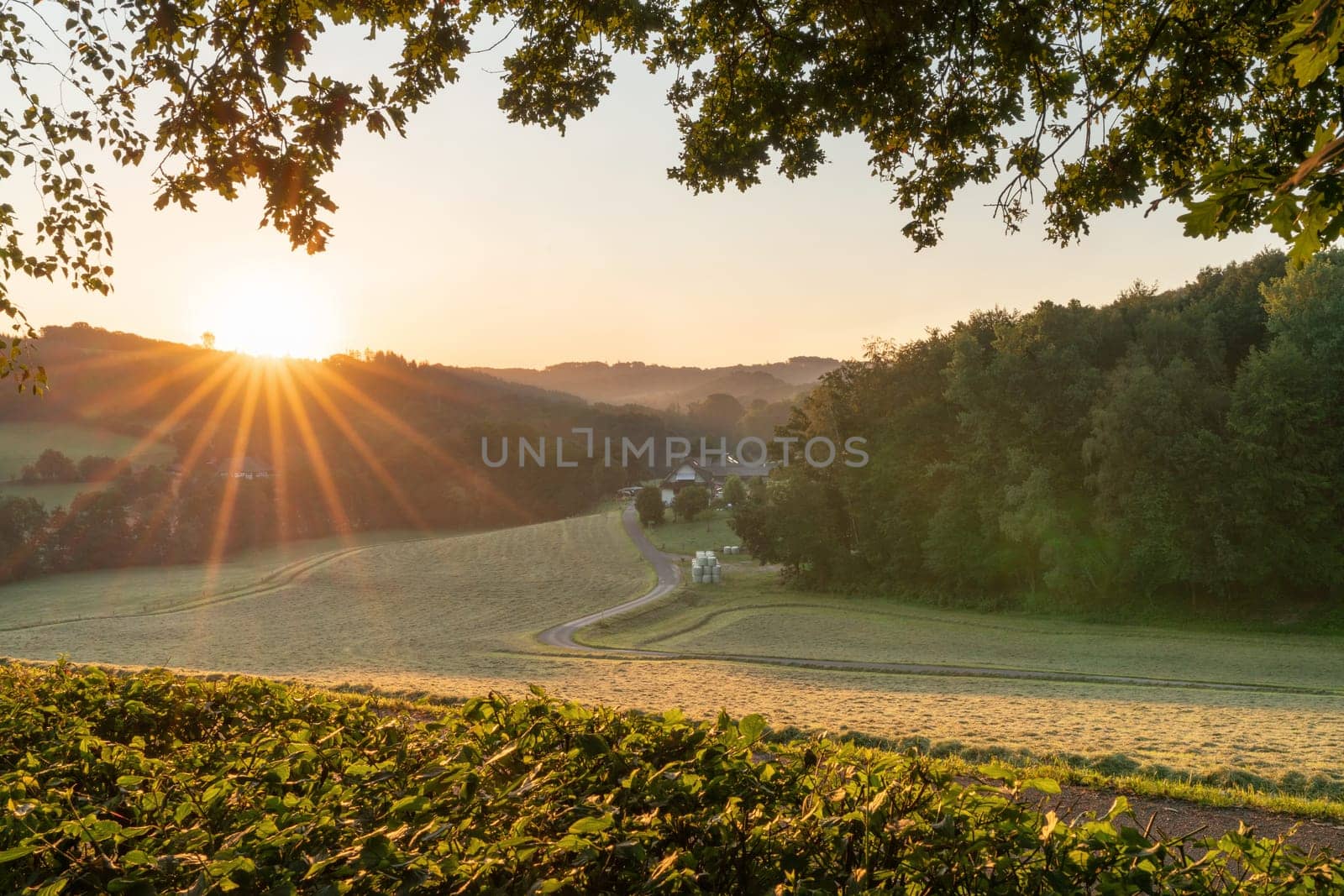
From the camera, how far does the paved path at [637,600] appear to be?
99.7ft

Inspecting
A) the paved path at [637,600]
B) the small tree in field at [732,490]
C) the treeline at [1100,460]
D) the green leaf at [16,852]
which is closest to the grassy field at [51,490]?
the paved path at [637,600]

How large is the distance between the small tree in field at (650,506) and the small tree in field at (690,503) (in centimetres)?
244

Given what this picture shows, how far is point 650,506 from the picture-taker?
2891 inches

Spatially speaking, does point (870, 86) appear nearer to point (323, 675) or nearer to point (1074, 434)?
point (323, 675)

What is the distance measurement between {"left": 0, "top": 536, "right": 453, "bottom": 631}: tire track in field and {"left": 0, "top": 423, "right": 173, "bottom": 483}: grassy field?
40.4 metres

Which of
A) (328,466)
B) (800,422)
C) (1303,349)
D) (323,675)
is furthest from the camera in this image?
(328,466)

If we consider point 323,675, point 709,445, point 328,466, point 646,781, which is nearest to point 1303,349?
point 323,675

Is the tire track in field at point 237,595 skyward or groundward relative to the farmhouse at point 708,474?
groundward

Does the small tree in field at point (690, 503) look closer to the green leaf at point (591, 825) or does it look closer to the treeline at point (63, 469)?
the treeline at point (63, 469)

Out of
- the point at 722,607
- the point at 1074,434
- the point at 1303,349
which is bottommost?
the point at 722,607

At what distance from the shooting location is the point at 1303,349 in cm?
3350

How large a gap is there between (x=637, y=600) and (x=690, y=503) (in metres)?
31.7

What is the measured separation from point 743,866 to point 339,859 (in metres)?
1.15

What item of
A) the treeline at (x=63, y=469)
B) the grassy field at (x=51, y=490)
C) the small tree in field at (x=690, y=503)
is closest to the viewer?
the grassy field at (x=51, y=490)
